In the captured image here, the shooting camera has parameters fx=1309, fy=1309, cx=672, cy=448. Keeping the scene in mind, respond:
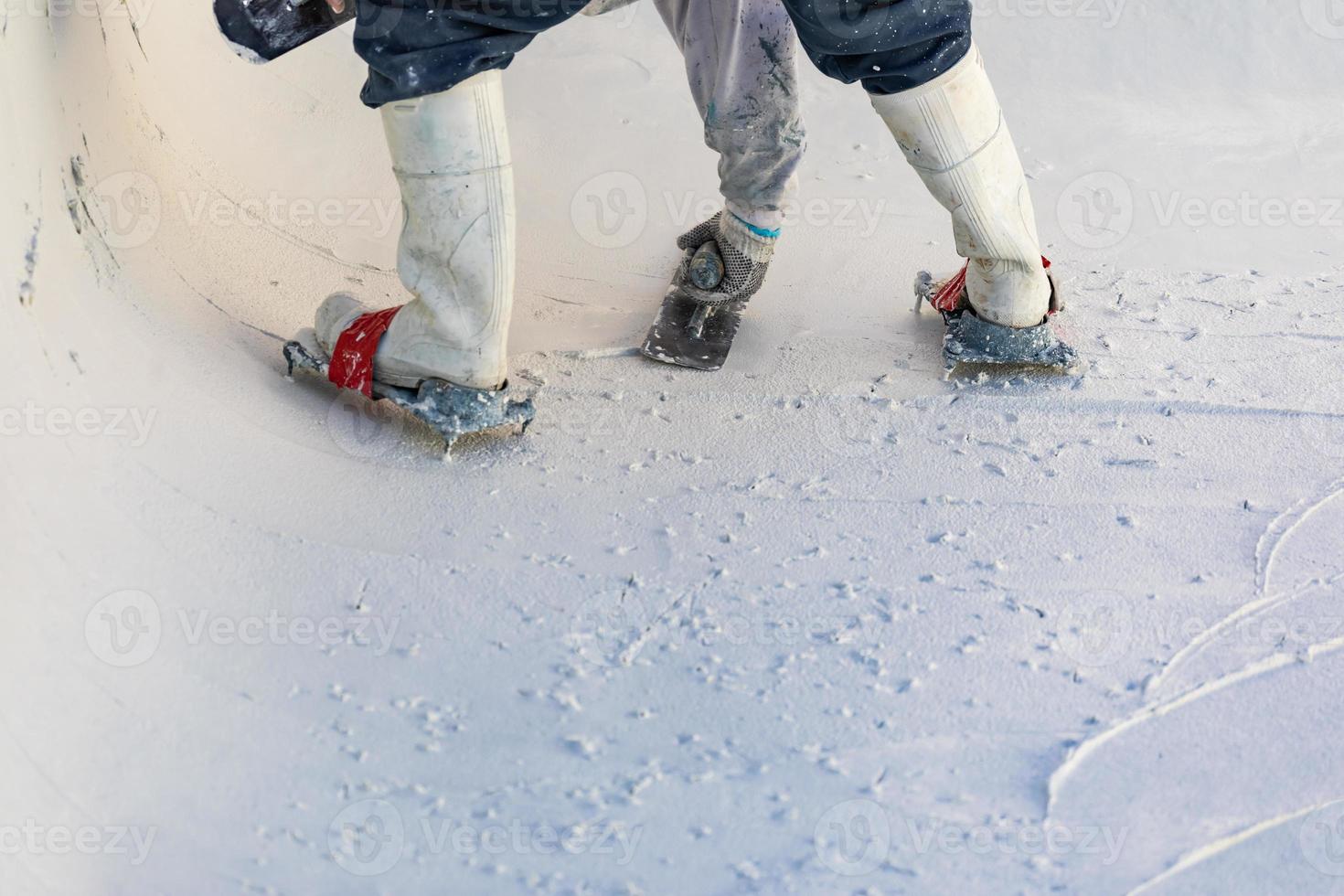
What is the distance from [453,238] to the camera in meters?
1.69

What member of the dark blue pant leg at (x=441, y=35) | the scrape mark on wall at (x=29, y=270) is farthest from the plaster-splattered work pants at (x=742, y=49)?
the scrape mark on wall at (x=29, y=270)

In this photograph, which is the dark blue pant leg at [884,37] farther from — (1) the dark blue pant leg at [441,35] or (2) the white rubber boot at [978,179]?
(1) the dark blue pant leg at [441,35]

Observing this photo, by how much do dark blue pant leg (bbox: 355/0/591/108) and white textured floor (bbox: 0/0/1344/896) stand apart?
1.63 ft

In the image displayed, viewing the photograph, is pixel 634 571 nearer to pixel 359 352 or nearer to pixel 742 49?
pixel 359 352

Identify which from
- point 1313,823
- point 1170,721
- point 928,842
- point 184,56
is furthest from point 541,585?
point 184,56

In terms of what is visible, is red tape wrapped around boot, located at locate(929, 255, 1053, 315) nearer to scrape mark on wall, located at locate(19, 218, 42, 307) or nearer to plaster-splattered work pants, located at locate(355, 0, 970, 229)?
plaster-splattered work pants, located at locate(355, 0, 970, 229)

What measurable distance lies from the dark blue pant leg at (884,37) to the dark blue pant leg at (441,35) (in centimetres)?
31

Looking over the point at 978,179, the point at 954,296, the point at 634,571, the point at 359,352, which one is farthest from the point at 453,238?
the point at 954,296

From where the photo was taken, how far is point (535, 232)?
98.0 inches

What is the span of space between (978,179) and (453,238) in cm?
73

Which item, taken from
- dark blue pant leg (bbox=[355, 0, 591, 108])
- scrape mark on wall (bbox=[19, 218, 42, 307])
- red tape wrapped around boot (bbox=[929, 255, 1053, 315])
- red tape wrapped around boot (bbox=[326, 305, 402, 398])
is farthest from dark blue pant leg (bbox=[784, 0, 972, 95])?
scrape mark on wall (bbox=[19, 218, 42, 307])

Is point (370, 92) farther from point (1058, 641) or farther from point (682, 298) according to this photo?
point (1058, 641)

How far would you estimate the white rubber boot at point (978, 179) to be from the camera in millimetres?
1749

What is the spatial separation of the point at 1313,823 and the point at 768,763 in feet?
1.79
